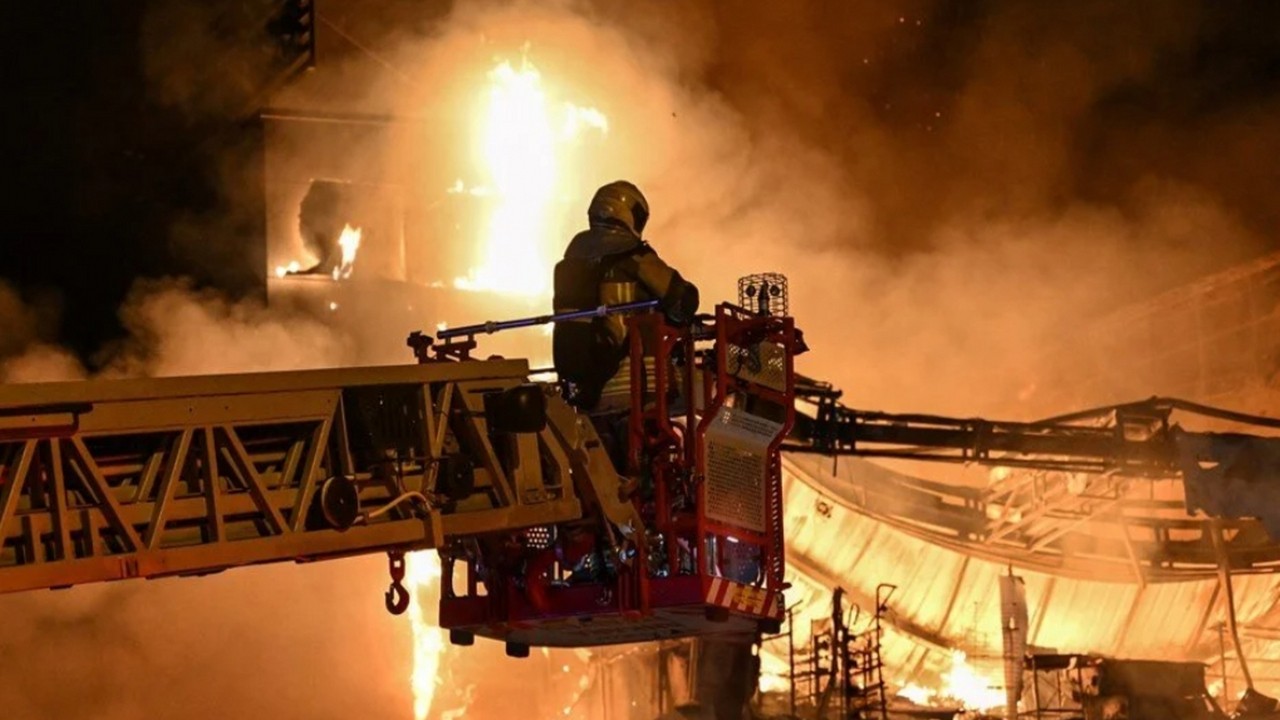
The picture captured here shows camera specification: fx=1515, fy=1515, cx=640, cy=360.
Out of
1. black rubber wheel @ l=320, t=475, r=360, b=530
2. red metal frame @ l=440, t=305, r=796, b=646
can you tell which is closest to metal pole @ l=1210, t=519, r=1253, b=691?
red metal frame @ l=440, t=305, r=796, b=646

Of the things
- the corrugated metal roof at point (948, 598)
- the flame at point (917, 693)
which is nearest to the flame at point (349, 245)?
the corrugated metal roof at point (948, 598)

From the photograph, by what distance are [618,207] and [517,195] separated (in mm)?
15971

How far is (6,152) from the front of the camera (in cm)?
1633

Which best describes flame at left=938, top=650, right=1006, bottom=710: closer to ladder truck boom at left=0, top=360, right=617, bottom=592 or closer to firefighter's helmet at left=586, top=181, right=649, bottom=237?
firefighter's helmet at left=586, top=181, right=649, bottom=237

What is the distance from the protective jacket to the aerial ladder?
133 millimetres

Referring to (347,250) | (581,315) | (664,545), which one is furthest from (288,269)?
(664,545)

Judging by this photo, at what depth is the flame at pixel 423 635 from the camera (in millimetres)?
16750

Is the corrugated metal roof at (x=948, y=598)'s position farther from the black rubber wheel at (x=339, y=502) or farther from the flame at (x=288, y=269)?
the black rubber wheel at (x=339, y=502)

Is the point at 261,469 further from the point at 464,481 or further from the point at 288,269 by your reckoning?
the point at 288,269

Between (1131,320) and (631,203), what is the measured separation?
17.0m

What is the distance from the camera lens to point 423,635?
1705cm

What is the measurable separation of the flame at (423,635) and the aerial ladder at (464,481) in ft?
32.5

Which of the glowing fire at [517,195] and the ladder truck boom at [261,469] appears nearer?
the ladder truck boom at [261,469]

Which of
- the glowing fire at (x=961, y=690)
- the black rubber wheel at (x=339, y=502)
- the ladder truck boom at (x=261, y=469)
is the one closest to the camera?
the ladder truck boom at (x=261, y=469)
